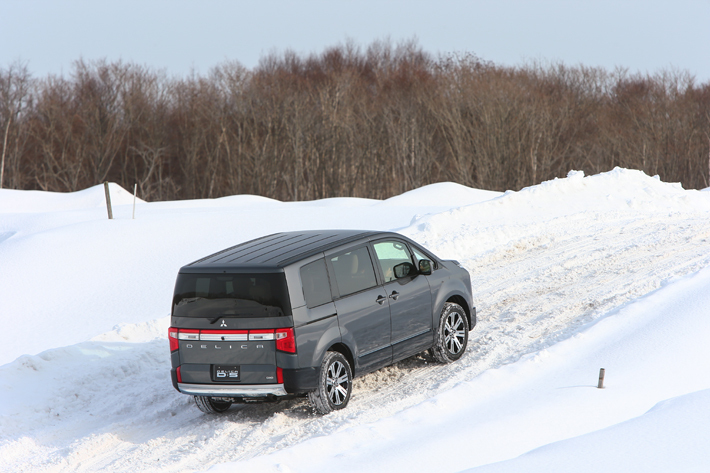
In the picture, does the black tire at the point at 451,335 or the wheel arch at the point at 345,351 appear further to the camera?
the black tire at the point at 451,335

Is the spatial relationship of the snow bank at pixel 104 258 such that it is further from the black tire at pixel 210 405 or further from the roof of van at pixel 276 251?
the roof of van at pixel 276 251

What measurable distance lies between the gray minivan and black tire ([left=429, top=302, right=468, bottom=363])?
0.50m

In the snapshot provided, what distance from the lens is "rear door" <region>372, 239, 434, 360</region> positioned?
7410 millimetres

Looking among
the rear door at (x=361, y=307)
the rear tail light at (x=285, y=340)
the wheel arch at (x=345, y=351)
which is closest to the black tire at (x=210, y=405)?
the rear tail light at (x=285, y=340)

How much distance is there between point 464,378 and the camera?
7.33 metres

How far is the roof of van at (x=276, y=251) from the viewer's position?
6.47 m

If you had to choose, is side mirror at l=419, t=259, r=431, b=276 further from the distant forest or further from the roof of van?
the distant forest

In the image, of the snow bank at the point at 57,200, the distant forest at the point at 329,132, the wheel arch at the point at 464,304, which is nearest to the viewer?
the wheel arch at the point at 464,304

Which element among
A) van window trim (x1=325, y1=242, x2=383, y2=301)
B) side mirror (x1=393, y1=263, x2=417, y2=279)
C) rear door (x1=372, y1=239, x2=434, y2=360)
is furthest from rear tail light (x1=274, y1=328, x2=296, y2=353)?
side mirror (x1=393, y1=263, x2=417, y2=279)

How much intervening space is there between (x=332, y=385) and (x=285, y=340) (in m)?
0.86

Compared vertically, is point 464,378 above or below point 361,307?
below

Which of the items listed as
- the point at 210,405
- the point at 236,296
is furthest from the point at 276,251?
the point at 210,405

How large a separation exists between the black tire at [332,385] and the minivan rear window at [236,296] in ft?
2.55

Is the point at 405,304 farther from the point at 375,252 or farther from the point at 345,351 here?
the point at 345,351
